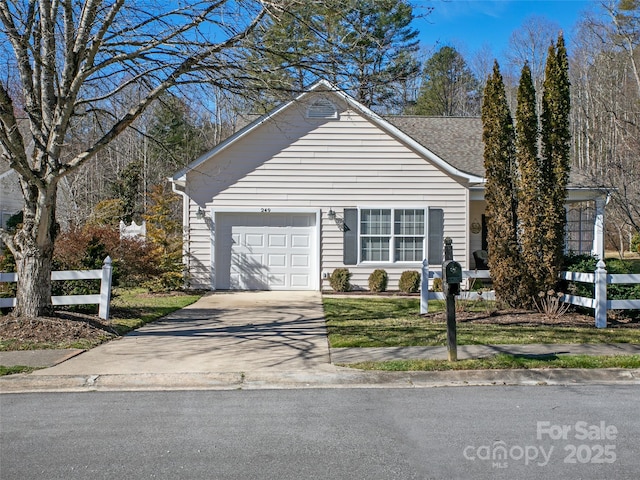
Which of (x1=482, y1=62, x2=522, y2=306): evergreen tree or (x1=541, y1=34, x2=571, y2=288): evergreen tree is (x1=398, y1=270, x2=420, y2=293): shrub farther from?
(x1=541, y1=34, x2=571, y2=288): evergreen tree

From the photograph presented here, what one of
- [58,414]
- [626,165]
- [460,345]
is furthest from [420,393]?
[626,165]

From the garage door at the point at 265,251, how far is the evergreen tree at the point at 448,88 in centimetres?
2063

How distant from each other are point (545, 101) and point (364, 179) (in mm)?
5981

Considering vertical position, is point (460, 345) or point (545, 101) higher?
point (545, 101)

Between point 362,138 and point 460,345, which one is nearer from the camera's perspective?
point 460,345

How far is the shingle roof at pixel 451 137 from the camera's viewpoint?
1797cm

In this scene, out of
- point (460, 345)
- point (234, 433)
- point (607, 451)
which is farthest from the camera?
point (460, 345)

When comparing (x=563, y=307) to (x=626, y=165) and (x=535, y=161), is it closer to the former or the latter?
(x=535, y=161)

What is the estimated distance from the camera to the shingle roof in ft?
59.0

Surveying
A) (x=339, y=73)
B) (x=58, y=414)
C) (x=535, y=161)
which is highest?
(x=339, y=73)

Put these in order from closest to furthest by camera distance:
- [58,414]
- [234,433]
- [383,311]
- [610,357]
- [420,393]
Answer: [234,433]
[58,414]
[420,393]
[610,357]
[383,311]

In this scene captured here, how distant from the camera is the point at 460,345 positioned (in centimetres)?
854

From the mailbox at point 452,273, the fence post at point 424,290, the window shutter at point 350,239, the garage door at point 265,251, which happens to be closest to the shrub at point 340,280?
the window shutter at point 350,239

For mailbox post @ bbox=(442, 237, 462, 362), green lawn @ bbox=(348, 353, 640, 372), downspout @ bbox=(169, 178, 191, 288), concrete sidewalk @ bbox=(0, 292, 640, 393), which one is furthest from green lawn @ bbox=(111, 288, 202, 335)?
mailbox post @ bbox=(442, 237, 462, 362)
